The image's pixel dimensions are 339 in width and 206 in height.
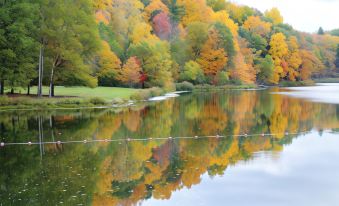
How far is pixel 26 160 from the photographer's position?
20266 mm

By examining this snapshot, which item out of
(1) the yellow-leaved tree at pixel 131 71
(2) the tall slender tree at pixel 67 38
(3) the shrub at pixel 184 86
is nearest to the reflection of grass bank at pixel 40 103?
(2) the tall slender tree at pixel 67 38

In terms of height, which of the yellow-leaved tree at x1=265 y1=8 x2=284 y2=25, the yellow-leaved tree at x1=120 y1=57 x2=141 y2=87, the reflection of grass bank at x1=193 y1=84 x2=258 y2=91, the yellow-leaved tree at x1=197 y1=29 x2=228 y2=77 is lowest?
the reflection of grass bank at x1=193 y1=84 x2=258 y2=91

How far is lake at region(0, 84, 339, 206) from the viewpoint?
49.9ft

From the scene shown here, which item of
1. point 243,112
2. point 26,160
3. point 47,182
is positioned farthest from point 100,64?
point 47,182

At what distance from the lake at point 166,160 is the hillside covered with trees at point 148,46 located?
9.58 m

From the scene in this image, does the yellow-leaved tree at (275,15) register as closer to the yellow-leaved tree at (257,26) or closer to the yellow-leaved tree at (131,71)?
the yellow-leaved tree at (257,26)

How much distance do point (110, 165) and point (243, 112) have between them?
24.0 meters

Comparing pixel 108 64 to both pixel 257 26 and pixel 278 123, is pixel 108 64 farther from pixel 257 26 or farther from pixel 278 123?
pixel 257 26

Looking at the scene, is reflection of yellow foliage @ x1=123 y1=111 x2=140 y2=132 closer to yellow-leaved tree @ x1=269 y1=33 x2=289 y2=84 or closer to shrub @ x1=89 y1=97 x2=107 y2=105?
shrub @ x1=89 y1=97 x2=107 y2=105

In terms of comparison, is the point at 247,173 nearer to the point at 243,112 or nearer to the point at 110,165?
the point at 110,165

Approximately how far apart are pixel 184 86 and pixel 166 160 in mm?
57026

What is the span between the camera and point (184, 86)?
7700cm

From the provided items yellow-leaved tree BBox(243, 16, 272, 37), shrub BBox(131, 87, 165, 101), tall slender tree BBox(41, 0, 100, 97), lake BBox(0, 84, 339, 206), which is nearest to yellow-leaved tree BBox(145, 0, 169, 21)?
yellow-leaved tree BBox(243, 16, 272, 37)

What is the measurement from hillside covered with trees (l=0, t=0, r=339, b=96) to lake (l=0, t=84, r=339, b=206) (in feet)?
31.4
